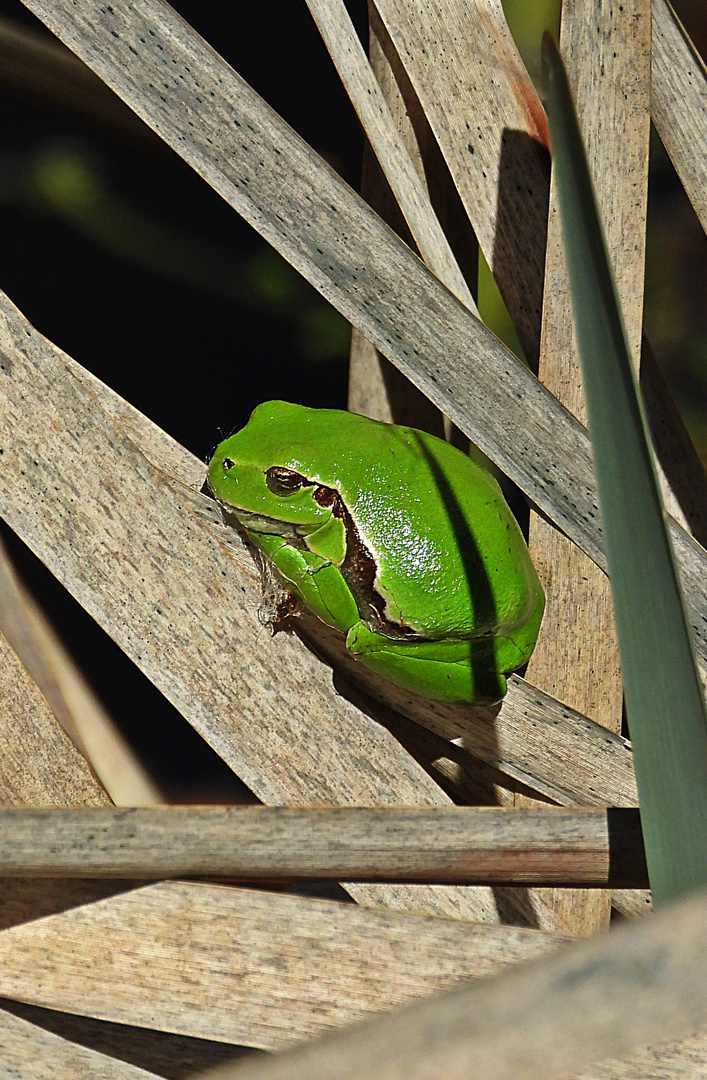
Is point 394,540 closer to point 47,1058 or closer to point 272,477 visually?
point 272,477

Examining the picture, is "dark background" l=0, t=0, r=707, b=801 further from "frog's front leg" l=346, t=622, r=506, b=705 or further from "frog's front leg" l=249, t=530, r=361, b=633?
"frog's front leg" l=346, t=622, r=506, b=705

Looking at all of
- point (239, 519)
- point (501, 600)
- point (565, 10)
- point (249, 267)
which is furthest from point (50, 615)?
point (565, 10)

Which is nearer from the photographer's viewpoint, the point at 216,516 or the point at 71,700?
the point at 216,516

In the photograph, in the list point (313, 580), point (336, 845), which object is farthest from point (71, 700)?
point (336, 845)

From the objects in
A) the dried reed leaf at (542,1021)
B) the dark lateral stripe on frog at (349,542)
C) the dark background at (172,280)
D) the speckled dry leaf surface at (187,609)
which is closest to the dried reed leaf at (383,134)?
the dark lateral stripe on frog at (349,542)

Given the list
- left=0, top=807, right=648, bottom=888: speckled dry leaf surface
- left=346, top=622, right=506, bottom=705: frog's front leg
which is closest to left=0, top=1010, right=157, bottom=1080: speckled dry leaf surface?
left=0, top=807, right=648, bottom=888: speckled dry leaf surface
